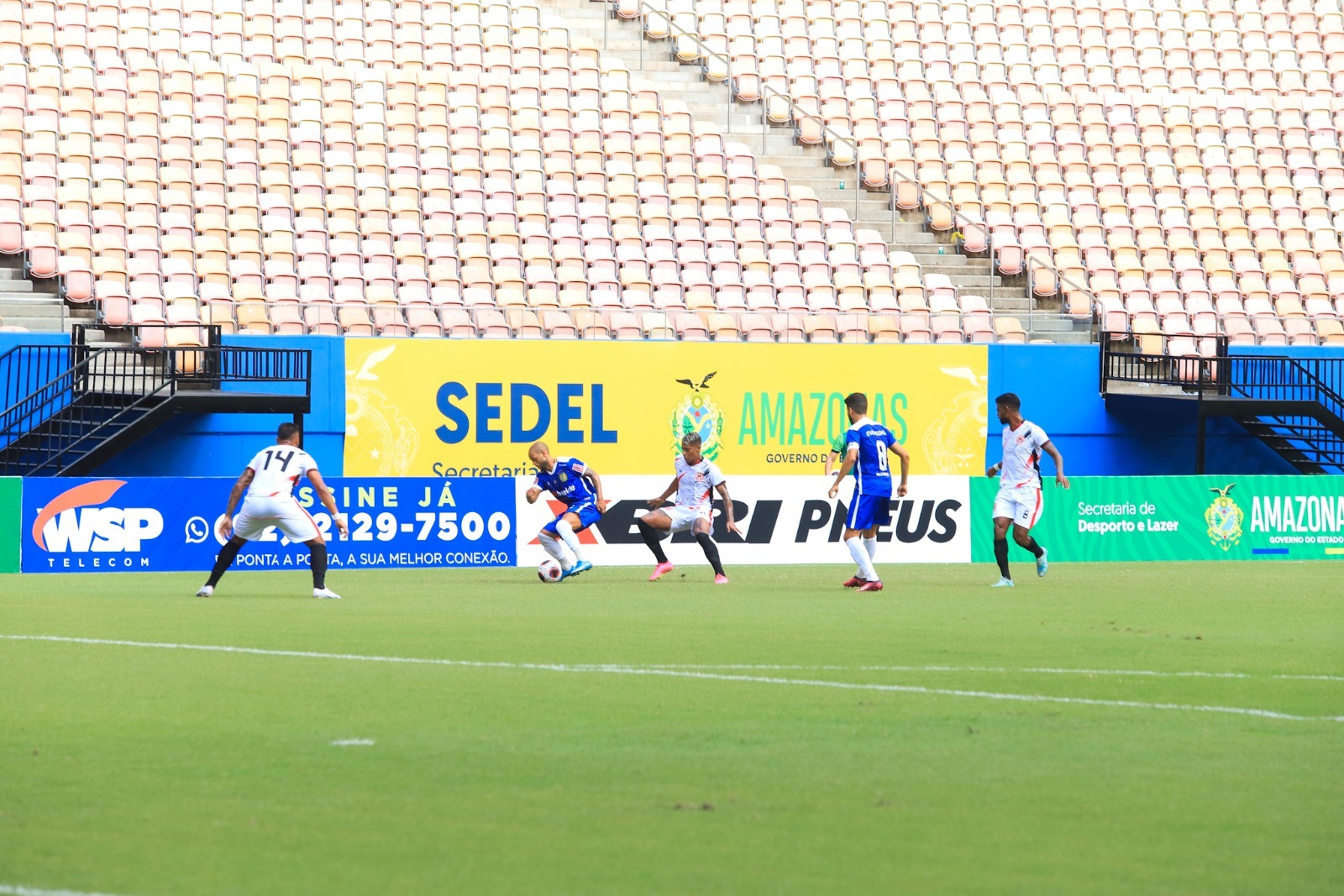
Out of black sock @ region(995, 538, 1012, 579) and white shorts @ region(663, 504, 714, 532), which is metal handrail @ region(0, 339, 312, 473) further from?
black sock @ region(995, 538, 1012, 579)

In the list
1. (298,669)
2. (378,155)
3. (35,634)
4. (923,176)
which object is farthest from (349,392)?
(298,669)

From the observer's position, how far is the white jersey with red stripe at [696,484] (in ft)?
66.1

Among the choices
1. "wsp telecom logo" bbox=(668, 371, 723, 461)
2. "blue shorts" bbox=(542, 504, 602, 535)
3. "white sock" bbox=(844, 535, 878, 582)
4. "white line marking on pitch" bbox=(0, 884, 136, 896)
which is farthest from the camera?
"wsp telecom logo" bbox=(668, 371, 723, 461)

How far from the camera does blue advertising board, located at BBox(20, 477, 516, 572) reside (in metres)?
21.6

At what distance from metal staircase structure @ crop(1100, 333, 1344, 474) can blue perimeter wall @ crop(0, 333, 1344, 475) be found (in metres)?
0.35

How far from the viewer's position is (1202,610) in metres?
15.9

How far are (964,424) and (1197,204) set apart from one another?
7982 millimetres

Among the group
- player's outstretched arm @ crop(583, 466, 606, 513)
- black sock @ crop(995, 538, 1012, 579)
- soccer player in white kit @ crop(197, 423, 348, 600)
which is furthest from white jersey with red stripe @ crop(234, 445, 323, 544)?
black sock @ crop(995, 538, 1012, 579)

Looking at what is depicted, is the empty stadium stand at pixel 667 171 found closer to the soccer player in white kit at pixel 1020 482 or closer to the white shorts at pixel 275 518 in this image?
the white shorts at pixel 275 518

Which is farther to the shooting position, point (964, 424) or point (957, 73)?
point (957, 73)

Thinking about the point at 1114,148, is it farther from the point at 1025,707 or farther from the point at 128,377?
the point at 1025,707

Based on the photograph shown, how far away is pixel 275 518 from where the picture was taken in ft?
57.5

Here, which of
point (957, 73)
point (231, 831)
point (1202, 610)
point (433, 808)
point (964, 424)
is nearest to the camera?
point (231, 831)

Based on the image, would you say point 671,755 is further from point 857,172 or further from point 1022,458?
point 857,172
